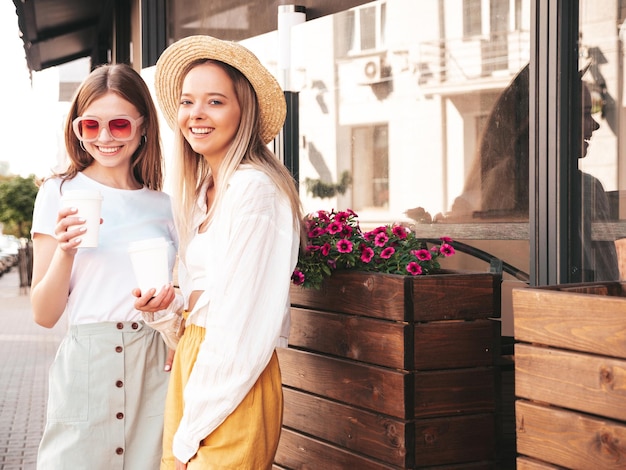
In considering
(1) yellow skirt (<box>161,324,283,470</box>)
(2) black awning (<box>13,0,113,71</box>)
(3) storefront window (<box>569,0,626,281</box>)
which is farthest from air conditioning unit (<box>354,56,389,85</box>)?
(2) black awning (<box>13,0,113,71</box>)

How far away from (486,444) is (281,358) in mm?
818

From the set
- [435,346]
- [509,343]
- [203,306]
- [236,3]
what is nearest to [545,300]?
[435,346]

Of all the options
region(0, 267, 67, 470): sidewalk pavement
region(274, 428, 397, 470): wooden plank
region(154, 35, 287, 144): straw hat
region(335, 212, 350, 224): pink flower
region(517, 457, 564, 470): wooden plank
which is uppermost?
region(154, 35, 287, 144): straw hat

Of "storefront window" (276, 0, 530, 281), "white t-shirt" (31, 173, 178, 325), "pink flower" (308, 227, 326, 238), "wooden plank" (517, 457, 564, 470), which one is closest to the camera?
"wooden plank" (517, 457, 564, 470)

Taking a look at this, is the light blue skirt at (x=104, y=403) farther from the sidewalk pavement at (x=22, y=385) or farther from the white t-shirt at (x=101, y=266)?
the sidewalk pavement at (x=22, y=385)

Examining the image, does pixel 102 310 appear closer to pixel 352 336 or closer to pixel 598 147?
pixel 352 336

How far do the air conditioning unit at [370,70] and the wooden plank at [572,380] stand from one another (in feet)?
9.17

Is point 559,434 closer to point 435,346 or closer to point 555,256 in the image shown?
point 435,346

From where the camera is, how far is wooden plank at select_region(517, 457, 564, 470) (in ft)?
6.86

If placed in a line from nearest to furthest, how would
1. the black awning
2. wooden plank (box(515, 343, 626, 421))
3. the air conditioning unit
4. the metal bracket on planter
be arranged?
wooden plank (box(515, 343, 626, 421)), the metal bracket on planter, the air conditioning unit, the black awning

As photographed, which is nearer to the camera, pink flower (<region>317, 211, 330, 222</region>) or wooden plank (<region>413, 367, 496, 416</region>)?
wooden plank (<region>413, 367, 496, 416</region>)

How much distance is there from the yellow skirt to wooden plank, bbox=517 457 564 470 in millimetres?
622

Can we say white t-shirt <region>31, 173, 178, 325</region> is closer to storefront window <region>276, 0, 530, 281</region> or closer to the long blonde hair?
the long blonde hair

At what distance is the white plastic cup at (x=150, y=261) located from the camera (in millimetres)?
2232
